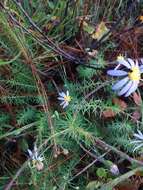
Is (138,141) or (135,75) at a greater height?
(135,75)

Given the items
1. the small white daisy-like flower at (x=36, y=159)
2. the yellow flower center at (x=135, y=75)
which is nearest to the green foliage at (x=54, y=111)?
the small white daisy-like flower at (x=36, y=159)

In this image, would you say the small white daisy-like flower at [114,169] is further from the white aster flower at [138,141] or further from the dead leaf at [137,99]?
the dead leaf at [137,99]

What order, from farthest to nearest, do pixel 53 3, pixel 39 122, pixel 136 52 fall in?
pixel 53 3 → pixel 136 52 → pixel 39 122

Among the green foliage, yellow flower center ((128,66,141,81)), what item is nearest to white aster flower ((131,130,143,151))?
the green foliage

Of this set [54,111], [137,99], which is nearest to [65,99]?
[54,111]

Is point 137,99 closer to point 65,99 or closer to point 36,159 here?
point 65,99

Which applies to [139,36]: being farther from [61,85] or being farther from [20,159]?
[20,159]

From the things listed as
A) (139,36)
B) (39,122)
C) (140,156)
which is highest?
(139,36)

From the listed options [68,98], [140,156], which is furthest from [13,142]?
[140,156]

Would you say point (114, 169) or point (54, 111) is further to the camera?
point (54, 111)

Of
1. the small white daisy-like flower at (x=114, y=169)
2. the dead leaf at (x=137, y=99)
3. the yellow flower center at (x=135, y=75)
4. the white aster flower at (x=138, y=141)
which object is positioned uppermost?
the yellow flower center at (x=135, y=75)

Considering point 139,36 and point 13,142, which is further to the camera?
point 139,36
